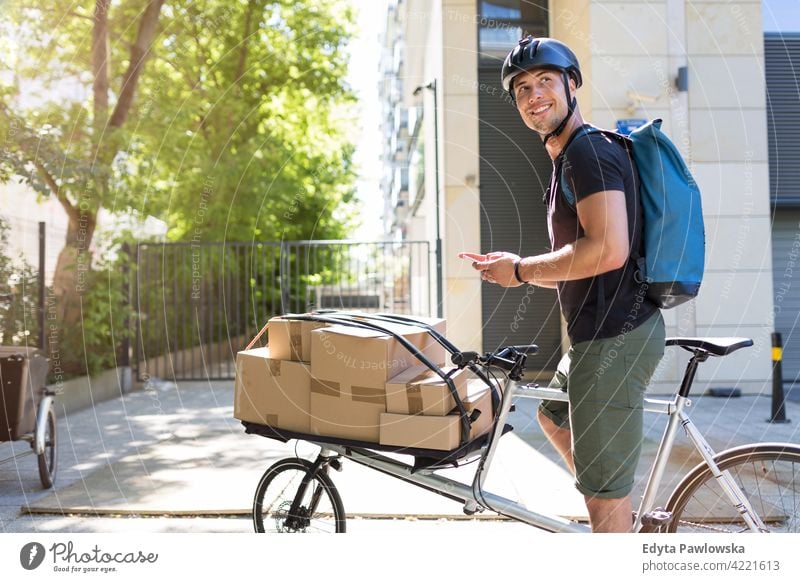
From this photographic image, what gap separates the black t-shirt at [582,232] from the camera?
2.33 m

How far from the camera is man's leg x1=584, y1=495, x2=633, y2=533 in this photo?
8.23 ft

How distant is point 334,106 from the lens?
54.4 feet

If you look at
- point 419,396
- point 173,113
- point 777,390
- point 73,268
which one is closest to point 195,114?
point 173,113

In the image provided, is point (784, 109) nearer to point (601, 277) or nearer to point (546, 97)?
point (546, 97)

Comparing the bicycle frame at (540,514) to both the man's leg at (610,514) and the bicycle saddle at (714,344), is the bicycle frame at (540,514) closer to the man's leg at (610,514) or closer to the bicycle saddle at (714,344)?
the man's leg at (610,514)

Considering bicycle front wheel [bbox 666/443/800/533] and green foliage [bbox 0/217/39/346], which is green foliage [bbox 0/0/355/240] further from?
bicycle front wheel [bbox 666/443/800/533]

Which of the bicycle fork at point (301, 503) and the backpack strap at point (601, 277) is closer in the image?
the backpack strap at point (601, 277)

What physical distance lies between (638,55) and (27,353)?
24.2ft

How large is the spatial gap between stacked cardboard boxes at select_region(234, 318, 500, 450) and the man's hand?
0.36m

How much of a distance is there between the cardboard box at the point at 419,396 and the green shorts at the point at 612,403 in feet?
1.44

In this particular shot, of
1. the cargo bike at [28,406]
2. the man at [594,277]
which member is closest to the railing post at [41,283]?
the cargo bike at [28,406]

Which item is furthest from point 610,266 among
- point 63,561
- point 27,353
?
point 27,353

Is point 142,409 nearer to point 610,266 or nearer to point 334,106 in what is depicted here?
point 610,266

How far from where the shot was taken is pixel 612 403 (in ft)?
7.93
